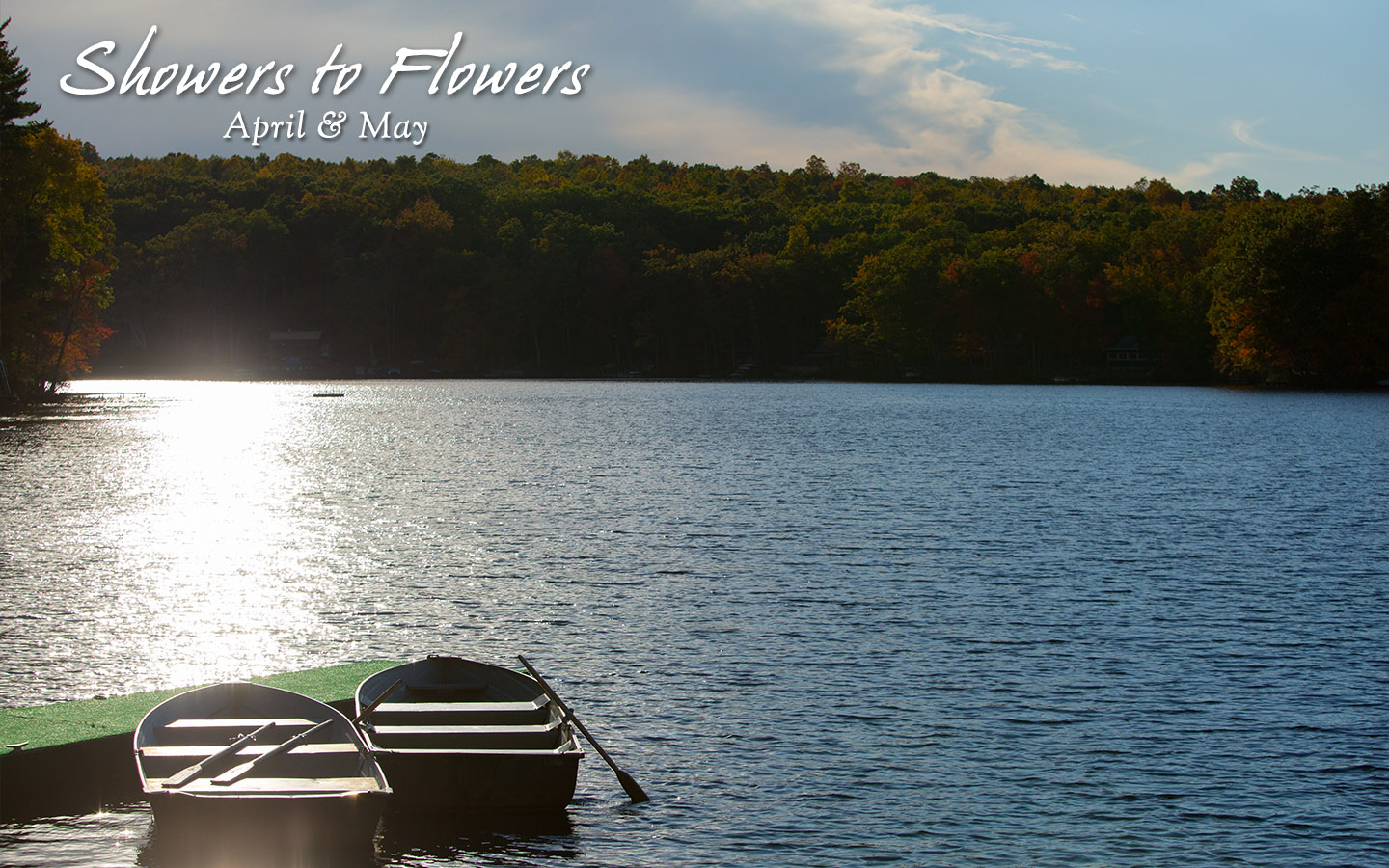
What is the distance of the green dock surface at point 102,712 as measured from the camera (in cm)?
1353

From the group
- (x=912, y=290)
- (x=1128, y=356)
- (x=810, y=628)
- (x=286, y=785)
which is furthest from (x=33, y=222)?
(x=1128, y=356)

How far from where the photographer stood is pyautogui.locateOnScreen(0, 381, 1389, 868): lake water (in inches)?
519

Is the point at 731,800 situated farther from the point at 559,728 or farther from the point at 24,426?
the point at 24,426

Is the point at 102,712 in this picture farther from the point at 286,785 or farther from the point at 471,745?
the point at 471,745

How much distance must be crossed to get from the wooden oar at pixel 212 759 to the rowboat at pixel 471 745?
1103mm

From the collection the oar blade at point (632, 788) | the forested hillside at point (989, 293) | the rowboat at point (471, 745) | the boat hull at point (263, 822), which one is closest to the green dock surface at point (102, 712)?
the rowboat at point (471, 745)

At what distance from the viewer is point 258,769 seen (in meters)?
11.8

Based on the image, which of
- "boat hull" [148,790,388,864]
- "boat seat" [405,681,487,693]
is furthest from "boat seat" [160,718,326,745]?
Answer: "boat seat" [405,681,487,693]

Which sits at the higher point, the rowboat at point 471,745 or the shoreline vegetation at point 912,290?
the shoreline vegetation at point 912,290

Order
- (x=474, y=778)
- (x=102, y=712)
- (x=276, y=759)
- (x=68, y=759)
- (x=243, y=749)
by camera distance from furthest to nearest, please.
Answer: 1. (x=102, y=712)
2. (x=68, y=759)
3. (x=474, y=778)
4. (x=243, y=749)
5. (x=276, y=759)

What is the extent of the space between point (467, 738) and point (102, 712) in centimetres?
461

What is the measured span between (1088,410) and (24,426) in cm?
7768

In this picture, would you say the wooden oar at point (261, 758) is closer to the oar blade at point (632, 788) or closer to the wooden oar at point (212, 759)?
the wooden oar at point (212, 759)

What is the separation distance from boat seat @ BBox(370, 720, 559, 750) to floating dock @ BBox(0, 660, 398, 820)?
2.83 metres
